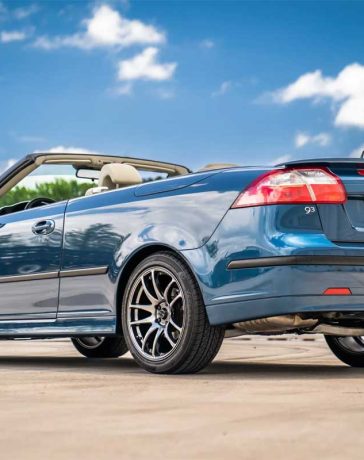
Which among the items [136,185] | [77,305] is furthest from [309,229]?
[77,305]

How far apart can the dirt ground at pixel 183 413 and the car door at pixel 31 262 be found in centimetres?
48

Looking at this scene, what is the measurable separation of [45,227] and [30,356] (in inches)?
92.3

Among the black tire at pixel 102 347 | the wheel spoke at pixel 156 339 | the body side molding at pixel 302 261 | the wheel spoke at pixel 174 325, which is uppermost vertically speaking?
the body side molding at pixel 302 261

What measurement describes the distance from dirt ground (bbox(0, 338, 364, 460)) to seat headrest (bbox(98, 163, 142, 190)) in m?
1.34

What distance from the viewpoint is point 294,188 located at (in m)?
6.48

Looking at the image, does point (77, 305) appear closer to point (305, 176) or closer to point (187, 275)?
point (187, 275)

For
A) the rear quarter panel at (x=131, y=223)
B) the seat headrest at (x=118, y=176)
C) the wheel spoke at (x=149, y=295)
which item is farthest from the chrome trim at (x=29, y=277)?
the wheel spoke at (x=149, y=295)

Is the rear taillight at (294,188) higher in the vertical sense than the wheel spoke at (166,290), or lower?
higher

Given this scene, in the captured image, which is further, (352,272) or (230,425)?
(352,272)

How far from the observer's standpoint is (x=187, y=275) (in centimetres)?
674

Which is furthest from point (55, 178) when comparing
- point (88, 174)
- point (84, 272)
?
point (84, 272)

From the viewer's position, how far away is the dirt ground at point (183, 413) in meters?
3.71

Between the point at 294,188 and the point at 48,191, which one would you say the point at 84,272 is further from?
the point at 294,188

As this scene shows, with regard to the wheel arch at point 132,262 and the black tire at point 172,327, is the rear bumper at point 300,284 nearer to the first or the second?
the black tire at point 172,327
